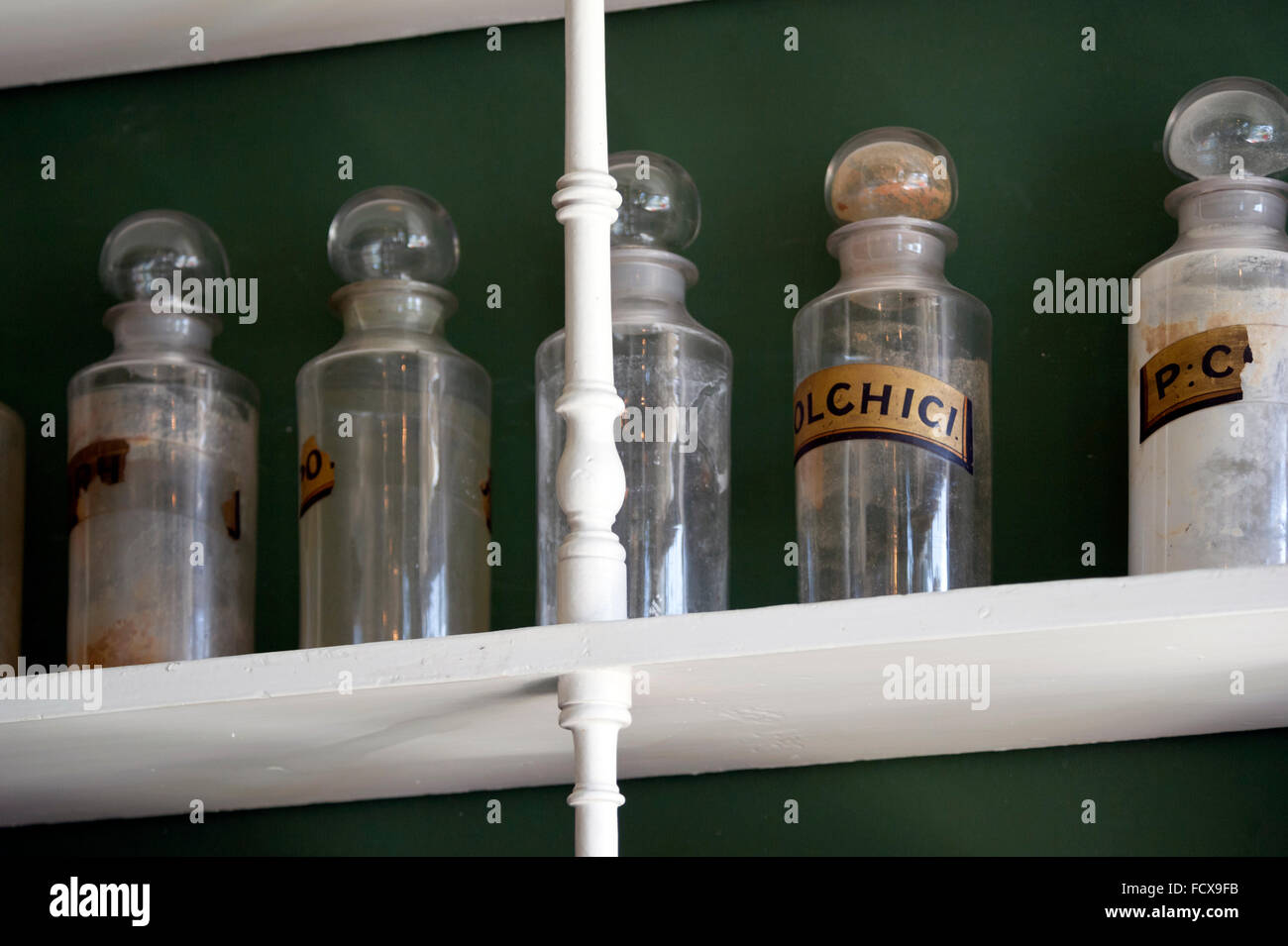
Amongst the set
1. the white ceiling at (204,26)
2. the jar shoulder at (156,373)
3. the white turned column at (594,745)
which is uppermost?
the white ceiling at (204,26)

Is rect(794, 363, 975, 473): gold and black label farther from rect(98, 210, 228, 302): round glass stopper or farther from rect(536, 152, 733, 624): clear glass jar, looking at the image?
rect(98, 210, 228, 302): round glass stopper

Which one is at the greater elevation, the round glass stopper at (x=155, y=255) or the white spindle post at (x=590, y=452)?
the round glass stopper at (x=155, y=255)

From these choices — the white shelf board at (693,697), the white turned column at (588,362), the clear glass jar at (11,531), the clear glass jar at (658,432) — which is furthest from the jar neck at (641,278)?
the clear glass jar at (11,531)

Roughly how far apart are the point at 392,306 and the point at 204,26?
33 cm

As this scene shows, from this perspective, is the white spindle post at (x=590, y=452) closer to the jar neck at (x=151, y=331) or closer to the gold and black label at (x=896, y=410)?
the gold and black label at (x=896, y=410)

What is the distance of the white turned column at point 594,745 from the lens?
2.93ft

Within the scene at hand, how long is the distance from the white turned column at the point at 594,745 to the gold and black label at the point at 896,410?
0.66 feet

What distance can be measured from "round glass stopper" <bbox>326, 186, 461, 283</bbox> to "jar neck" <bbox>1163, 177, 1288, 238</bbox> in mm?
460

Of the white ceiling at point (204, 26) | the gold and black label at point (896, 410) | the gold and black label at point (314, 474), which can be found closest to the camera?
the gold and black label at point (896, 410)

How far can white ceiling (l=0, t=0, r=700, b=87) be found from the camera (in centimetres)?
131

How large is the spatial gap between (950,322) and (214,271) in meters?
0.49

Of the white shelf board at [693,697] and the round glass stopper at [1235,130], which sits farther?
the round glass stopper at [1235,130]

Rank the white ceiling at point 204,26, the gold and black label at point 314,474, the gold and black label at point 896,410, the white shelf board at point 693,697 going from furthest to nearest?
the white ceiling at point 204,26 → the gold and black label at point 314,474 → the gold and black label at point 896,410 → the white shelf board at point 693,697
